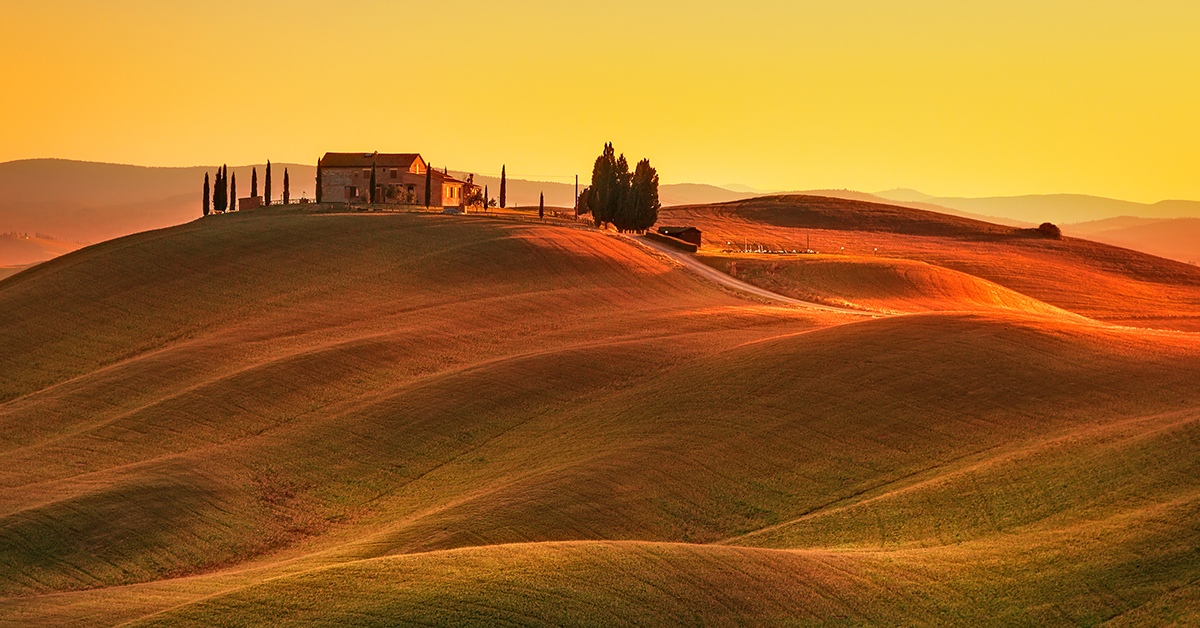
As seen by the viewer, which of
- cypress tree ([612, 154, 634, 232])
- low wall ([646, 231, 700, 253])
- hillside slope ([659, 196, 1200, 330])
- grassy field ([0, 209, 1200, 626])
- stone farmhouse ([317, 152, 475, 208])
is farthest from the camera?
stone farmhouse ([317, 152, 475, 208])

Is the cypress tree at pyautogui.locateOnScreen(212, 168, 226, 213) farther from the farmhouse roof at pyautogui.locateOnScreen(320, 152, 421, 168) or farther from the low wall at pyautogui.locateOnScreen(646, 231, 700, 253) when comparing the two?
the low wall at pyautogui.locateOnScreen(646, 231, 700, 253)

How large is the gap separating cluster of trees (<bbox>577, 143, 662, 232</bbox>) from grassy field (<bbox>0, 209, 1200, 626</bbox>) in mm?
43513

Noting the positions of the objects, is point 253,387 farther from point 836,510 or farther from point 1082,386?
point 1082,386

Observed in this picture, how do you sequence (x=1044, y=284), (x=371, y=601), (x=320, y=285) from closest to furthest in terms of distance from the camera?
(x=371, y=601), (x=320, y=285), (x=1044, y=284)

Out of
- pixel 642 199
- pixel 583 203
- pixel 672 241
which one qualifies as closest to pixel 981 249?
pixel 642 199

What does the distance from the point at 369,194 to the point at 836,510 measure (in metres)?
94.5

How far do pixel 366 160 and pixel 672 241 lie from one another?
Answer: 3966cm

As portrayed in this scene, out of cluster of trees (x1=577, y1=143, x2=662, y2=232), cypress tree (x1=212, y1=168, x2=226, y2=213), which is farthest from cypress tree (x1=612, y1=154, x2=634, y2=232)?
cypress tree (x1=212, y1=168, x2=226, y2=213)

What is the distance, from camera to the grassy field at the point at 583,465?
21.1 metres

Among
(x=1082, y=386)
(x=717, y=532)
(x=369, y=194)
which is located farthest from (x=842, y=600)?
(x=369, y=194)

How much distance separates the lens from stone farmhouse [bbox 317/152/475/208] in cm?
11975

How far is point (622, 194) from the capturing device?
365 ft

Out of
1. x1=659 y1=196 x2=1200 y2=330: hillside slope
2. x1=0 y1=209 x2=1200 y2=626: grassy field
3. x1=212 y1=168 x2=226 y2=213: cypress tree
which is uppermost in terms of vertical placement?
x1=212 y1=168 x2=226 y2=213: cypress tree

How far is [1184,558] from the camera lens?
68.8ft
